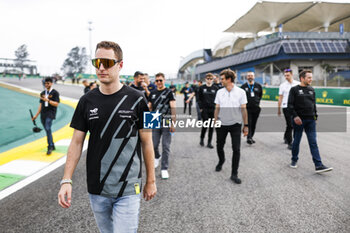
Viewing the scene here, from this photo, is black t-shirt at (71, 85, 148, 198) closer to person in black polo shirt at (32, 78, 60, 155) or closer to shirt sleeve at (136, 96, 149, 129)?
shirt sleeve at (136, 96, 149, 129)

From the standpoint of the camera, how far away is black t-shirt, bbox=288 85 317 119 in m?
4.78

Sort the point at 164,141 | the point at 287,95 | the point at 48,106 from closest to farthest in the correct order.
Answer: the point at 164,141 < the point at 48,106 < the point at 287,95

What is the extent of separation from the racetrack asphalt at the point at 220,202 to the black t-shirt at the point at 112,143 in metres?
1.21

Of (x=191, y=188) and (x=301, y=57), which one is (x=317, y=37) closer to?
(x=301, y=57)

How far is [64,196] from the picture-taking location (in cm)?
176

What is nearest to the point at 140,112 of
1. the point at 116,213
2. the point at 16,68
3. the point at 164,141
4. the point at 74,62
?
the point at 116,213

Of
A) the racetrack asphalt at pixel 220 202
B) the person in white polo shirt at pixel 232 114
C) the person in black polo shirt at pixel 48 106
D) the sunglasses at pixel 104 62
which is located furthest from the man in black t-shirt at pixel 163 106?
the sunglasses at pixel 104 62

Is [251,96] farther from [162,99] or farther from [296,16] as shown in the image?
[296,16]

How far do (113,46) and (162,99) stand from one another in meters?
3.20

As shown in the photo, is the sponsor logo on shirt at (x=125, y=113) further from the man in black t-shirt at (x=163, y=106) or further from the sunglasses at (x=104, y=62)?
the man in black t-shirt at (x=163, y=106)

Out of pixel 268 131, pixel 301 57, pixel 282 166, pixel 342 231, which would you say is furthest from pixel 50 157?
pixel 301 57

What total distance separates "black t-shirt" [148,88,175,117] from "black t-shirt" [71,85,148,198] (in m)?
3.17

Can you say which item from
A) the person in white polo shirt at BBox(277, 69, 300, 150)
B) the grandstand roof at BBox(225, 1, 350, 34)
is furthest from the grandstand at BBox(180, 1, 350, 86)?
the person in white polo shirt at BBox(277, 69, 300, 150)

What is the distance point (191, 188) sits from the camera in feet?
12.9
